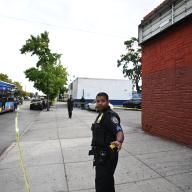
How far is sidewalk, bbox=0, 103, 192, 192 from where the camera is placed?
16.0ft

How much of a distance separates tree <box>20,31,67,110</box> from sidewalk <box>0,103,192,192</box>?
92.0 ft

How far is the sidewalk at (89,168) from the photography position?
192 inches

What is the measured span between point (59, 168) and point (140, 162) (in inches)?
75.6

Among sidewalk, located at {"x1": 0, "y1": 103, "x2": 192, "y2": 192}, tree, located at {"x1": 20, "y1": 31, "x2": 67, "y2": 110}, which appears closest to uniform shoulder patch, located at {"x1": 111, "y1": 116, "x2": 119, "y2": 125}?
sidewalk, located at {"x1": 0, "y1": 103, "x2": 192, "y2": 192}

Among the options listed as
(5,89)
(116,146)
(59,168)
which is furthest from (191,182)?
(5,89)

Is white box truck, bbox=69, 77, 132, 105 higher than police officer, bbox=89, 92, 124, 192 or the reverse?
higher

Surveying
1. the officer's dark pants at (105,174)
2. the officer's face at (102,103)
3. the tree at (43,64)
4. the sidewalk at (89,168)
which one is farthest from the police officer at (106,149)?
the tree at (43,64)

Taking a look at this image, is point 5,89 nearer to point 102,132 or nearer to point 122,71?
point 102,132

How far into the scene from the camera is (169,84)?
29.8ft

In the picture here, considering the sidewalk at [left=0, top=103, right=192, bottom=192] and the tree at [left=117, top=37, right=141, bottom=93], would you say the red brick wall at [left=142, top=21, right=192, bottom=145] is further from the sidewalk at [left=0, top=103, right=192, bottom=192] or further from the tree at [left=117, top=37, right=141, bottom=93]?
the tree at [left=117, top=37, right=141, bottom=93]

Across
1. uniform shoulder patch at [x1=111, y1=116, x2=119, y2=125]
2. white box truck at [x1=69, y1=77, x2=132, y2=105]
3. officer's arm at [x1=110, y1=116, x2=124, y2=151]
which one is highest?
white box truck at [x1=69, y1=77, x2=132, y2=105]

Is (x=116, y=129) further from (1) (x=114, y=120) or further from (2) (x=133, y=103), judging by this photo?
(2) (x=133, y=103)

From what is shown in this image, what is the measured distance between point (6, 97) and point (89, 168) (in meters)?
20.5

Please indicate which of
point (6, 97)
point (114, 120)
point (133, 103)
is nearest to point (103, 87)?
point (133, 103)
